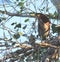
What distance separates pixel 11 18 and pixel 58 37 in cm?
49

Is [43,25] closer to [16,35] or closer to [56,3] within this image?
[56,3]

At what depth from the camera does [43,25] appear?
3.77 m

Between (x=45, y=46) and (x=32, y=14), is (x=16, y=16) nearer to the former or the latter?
(x=32, y=14)

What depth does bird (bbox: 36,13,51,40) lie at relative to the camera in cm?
364

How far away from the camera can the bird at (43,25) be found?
3.64 metres

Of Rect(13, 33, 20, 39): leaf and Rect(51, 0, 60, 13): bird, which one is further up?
Rect(51, 0, 60, 13): bird

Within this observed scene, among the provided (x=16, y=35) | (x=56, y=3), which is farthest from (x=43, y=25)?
(x=16, y=35)

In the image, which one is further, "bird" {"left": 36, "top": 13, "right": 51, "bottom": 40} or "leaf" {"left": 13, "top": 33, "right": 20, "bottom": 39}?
"bird" {"left": 36, "top": 13, "right": 51, "bottom": 40}

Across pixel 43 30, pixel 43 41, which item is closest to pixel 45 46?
pixel 43 41

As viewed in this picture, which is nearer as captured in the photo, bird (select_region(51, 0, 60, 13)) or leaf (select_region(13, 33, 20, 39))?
leaf (select_region(13, 33, 20, 39))

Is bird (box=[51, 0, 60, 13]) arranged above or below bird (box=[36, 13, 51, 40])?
above

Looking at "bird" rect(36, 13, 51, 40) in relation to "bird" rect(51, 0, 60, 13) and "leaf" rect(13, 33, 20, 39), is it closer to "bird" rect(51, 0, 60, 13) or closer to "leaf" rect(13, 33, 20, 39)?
"bird" rect(51, 0, 60, 13)

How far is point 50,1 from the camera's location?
3.76m

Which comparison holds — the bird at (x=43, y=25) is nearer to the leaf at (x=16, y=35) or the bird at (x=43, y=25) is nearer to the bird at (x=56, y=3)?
the bird at (x=56, y=3)
